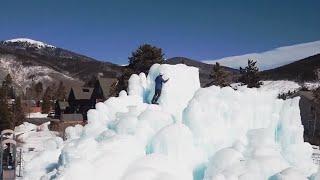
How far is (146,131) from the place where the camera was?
76.5ft

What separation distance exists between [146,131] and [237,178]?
5.24 metres

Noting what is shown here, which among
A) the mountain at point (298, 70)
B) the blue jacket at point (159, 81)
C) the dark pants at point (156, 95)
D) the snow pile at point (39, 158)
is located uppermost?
the mountain at point (298, 70)

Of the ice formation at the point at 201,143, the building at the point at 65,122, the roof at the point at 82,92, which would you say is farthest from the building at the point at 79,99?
the ice formation at the point at 201,143

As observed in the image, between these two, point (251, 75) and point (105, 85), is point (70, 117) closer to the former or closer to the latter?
point (105, 85)

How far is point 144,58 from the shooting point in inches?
1975

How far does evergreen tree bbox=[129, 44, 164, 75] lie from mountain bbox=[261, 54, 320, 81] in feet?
312

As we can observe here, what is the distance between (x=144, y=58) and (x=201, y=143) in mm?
27950

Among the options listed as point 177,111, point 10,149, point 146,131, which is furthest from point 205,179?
point 10,149

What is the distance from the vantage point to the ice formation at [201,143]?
21.0 m

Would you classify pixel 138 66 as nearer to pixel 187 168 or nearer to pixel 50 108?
pixel 187 168

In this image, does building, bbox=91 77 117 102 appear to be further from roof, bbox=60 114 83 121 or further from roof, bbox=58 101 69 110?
roof, bbox=58 101 69 110

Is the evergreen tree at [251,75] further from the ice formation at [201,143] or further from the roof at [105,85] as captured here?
the ice formation at [201,143]

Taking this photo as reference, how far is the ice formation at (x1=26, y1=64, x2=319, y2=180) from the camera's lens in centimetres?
2102

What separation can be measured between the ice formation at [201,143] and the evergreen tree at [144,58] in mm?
23707
